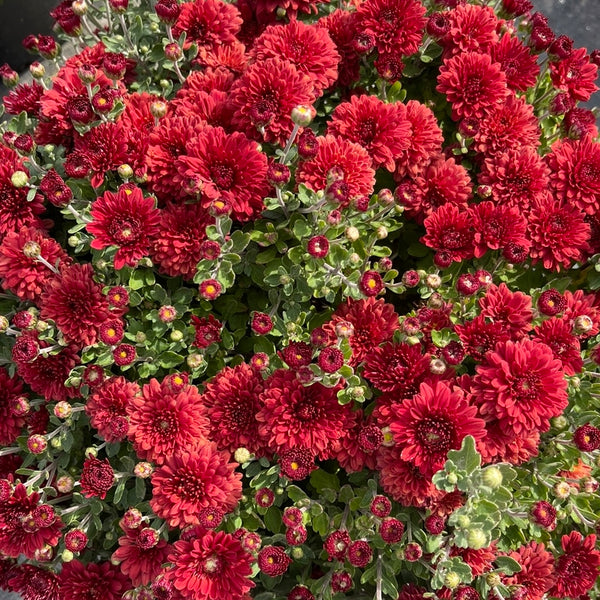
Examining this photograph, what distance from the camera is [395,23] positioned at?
184 centimetres

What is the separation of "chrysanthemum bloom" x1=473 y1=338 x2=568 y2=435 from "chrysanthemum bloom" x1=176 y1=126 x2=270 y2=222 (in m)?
0.83

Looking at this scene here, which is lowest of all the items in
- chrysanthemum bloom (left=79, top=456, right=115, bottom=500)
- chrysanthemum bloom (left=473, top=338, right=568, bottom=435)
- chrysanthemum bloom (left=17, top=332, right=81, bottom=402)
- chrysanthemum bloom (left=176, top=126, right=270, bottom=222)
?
chrysanthemum bloom (left=17, top=332, right=81, bottom=402)

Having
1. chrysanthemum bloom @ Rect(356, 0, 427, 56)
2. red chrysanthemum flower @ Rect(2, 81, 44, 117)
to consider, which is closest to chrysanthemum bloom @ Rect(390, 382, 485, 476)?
chrysanthemum bloom @ Rect(356, 0, 427, 56)

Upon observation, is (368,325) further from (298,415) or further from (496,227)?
(496,227)

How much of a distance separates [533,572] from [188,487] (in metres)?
1.03

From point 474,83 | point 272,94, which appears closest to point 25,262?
point 272,94

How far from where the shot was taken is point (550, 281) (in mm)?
1857

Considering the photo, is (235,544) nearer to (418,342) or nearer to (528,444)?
(418,342)

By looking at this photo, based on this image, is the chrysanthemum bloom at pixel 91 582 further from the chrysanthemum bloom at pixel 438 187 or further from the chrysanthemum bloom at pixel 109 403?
the chrysanthemum bloom at pixel 438 187

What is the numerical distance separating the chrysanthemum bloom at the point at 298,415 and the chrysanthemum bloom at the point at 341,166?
1.79 feet

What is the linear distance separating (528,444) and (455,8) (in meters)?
1.46

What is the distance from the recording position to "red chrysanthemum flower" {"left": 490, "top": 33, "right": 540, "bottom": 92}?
1.91m

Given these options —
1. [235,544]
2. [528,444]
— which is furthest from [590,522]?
[235,544]

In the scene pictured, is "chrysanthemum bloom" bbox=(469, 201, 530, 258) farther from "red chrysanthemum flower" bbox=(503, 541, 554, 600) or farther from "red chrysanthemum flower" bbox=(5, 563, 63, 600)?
"red chrysanthemum flower" bbox=(5, 563, 63, 600)
